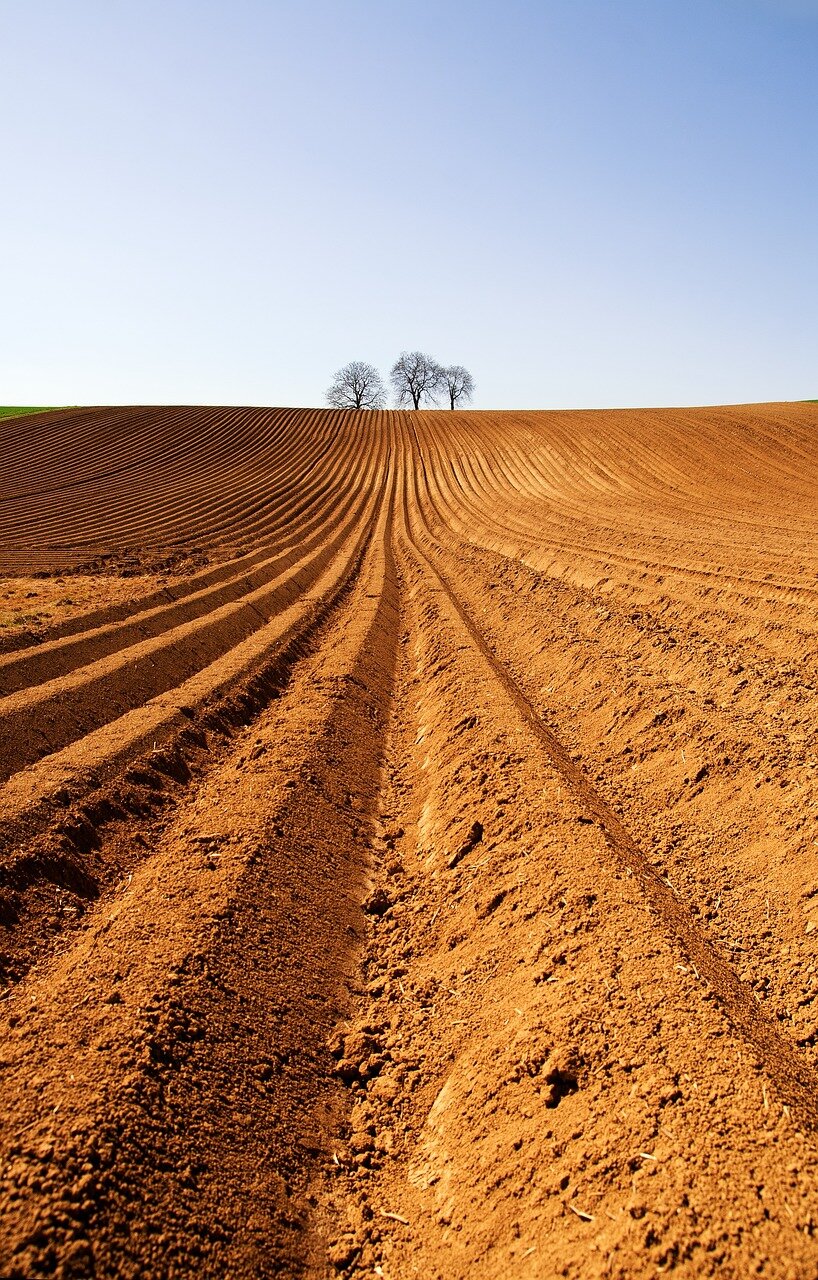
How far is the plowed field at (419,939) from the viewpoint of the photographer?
2.60 metres

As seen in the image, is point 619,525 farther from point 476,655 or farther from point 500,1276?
point 500,1276

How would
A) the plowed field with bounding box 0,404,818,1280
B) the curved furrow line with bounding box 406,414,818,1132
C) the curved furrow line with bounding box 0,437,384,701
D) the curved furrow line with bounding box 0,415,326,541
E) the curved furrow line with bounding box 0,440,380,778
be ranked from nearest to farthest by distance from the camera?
the plowed field with bounding box 0,404,818,1280 < the curved furrow line with bounding box 406,414,818,1132 < the curved furrow line with bounding box 0,440,380,778 < the curved furrow line with bounding box 0,437,384,701 < the curved furrow line with bounding box 0,415,326,541

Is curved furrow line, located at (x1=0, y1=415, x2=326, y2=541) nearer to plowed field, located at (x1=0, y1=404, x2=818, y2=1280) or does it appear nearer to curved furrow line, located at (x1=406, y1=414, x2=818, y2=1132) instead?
plowed field, located at (x1=0, y1=404, x2=818, y2=1280)

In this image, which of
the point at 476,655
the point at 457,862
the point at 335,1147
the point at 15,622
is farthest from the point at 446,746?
the point at 15,622

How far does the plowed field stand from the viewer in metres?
2.60

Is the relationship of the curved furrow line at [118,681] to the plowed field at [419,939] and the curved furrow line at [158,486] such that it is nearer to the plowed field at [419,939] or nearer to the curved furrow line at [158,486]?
the plowed field at [419,939]

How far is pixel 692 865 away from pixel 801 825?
714mm

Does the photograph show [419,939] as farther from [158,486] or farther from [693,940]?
[158,486]

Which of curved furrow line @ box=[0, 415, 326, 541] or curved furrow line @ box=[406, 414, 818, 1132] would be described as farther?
curved furrow line @ box=[0, 415, 326, 541]

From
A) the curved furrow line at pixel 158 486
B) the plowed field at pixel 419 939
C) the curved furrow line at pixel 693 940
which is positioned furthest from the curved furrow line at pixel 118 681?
the curved furrow line at pixel 158 486

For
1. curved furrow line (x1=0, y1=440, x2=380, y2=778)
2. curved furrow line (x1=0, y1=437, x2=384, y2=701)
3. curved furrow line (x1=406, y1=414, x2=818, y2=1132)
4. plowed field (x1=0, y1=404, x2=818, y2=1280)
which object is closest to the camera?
plowed field (x1=0, y1=404, x2=818, y2=1280)

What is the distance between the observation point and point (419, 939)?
15.0ft

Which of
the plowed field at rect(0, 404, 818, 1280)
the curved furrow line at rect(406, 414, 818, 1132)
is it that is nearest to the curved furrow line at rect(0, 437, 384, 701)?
the plowed field at rect(0, 404, 818, 1280)

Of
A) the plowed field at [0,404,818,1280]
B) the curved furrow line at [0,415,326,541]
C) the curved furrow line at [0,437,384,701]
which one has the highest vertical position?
the curved furrow line at [0,415,326,541]
